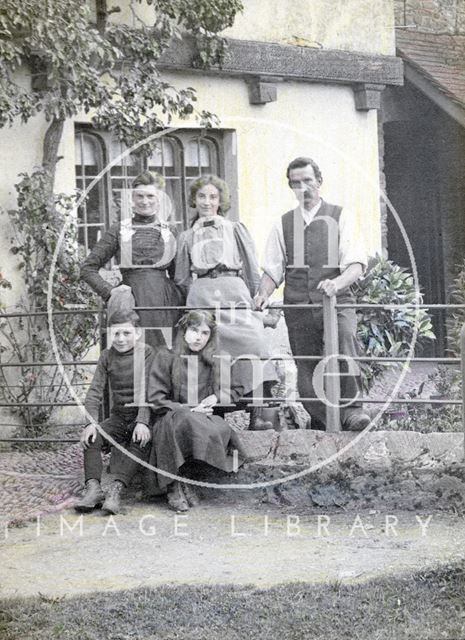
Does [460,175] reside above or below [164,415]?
above

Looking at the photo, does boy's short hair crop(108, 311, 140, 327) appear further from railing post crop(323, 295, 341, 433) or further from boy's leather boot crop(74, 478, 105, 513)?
railing post crop(323, 295, 341, 433)

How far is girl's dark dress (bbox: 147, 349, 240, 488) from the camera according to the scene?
673cm

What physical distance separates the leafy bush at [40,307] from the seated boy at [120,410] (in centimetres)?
212

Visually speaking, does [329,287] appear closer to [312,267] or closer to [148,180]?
[312,267]

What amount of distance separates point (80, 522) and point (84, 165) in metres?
4.17

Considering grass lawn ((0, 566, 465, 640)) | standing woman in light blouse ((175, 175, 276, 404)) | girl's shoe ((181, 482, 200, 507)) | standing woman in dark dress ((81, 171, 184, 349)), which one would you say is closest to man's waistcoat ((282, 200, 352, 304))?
standing woman in light blouse ((175, 175, 276, 404))

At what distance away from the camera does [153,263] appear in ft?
25.1

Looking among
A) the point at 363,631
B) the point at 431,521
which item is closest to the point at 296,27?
the point at 431,521

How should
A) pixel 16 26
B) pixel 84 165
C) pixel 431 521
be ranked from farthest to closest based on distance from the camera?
1. pixel 84 165
2. pixel 16 26
3. pixel 431 521

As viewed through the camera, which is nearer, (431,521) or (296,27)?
(431,521)

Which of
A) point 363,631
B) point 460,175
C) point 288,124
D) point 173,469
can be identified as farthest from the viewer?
point 460,175

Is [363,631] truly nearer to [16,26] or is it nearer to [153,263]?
[153,263]

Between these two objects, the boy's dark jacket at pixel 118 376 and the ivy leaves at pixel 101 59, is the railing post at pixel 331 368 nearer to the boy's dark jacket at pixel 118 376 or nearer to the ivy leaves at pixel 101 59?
the boy's dark jacket at pixel 118 376

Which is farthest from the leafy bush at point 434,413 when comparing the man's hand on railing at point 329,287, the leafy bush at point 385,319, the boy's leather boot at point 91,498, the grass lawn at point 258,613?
the grass lawn at point 258,613
